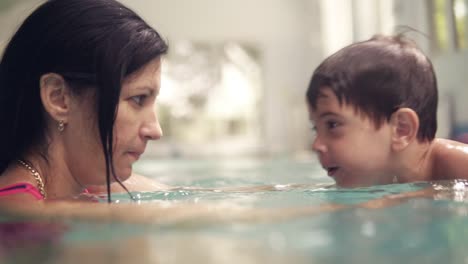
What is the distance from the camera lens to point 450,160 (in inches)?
63.5

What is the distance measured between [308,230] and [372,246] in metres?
0.12

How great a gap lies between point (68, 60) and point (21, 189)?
0.97 ft

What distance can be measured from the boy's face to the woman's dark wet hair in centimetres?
49

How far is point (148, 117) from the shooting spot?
4.52ft

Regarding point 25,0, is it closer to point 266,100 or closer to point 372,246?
point 266,100

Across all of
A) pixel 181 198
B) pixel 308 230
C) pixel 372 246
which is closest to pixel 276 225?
pixel 308 230

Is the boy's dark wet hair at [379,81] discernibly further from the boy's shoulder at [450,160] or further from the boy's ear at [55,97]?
the boy's ear at [55,97]

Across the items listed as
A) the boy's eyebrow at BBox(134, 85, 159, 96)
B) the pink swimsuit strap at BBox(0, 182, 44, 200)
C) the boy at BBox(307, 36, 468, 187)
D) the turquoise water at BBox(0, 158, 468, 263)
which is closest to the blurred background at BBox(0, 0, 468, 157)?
the boy at BBox(307, 36, 468, 187)

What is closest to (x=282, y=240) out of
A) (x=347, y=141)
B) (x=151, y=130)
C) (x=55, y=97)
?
(x=151, y=130)

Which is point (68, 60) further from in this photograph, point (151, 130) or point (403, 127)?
point (403, 127)

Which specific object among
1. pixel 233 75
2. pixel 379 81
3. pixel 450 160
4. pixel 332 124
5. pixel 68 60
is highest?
pixel 68 60

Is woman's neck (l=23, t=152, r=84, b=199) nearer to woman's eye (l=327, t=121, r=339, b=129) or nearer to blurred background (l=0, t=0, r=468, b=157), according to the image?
woman's eye (l=327, t=121, r=339, b=129)

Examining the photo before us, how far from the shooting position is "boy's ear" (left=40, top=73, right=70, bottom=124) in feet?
4.38

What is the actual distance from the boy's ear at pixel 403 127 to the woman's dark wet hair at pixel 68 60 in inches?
26.7
